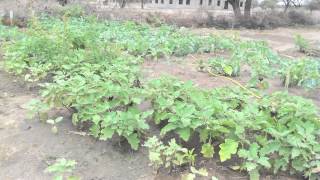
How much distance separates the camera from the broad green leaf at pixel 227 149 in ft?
9.59

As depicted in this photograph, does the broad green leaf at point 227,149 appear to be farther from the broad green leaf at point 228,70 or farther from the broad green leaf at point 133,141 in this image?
the broad green leaf at point 228,70

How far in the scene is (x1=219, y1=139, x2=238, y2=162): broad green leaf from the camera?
292 centimetres

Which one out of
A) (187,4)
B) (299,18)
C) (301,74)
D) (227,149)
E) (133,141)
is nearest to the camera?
(227,149)

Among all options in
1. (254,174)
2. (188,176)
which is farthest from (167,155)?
(254,174)

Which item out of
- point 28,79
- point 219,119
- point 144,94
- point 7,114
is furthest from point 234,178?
point 28,79

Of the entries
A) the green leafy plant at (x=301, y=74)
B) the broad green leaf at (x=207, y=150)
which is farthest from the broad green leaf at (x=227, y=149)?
the green leafy plant at (x=301, y=74)

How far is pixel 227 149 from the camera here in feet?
9.75

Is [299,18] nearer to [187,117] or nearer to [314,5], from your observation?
[314,5]

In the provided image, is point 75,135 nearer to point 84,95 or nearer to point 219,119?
point 84,95

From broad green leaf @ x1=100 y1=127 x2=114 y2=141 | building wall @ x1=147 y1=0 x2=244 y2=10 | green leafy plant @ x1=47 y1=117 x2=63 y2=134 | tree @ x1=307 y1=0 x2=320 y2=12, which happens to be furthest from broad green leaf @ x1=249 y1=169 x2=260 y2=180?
tree @ x1=307 y1=0 x2=320 y2=12

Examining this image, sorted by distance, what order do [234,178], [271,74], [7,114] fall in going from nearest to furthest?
[234,178]
[7,114]
[271,74]

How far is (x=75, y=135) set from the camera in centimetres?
360

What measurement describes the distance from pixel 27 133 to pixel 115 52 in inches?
77.4

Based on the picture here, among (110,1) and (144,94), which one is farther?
(110,1)
